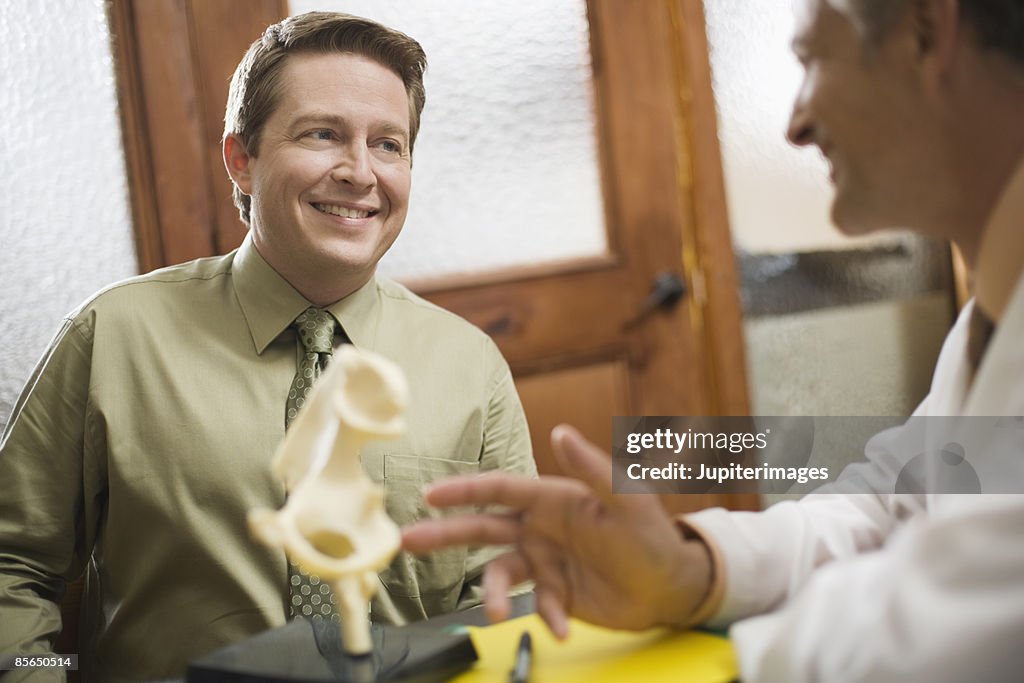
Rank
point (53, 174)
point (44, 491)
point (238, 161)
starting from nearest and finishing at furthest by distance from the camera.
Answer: point (44, 491) < point (238, 161) < point (53, 174)

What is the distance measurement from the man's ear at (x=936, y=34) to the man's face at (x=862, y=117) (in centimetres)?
1

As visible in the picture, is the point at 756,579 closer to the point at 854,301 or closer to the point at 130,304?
the point at 130,304

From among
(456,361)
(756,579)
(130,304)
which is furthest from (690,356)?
(756,579)

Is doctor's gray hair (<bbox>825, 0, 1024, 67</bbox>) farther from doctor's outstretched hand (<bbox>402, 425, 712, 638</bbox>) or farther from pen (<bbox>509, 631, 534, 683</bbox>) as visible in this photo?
pen (<bbox>509, 631, 534, 683</bbox>)

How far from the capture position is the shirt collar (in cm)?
137

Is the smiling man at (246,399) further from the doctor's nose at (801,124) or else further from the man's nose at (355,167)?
the doctor's nose at (801,124)

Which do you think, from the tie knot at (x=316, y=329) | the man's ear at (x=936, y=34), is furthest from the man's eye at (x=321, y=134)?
the man's ear at (x=936, y=34)

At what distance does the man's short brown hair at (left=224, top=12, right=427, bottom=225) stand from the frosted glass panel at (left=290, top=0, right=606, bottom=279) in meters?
0.55

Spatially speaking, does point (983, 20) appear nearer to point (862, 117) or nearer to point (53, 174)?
point (862, 117)

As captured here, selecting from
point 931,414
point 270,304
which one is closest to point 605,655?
point 931,414

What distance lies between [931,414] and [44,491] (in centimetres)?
109

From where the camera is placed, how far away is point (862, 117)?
777 millimetres

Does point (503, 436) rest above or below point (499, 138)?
below

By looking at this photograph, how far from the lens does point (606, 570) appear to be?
2.61ft
